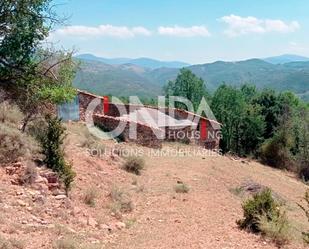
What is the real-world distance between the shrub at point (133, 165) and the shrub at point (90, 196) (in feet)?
10.6

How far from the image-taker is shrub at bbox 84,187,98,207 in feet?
28.7

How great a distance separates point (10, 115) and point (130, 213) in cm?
416

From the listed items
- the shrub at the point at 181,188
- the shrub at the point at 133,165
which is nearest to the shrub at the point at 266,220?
the shrub at the point at 181,188

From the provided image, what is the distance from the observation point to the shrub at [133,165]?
12289 millimetres

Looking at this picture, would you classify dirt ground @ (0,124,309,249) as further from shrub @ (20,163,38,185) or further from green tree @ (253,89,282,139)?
green tree @ (253,89,282,139)

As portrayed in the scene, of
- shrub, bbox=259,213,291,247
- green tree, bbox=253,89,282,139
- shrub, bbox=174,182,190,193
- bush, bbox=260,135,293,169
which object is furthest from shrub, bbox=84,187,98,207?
green tree, bbox=253,89,282,139

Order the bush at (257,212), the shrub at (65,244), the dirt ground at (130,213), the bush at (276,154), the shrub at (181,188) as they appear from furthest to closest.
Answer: the bush at (276,154), the shrub at (181,188), the bush at (257,212), the dirt ground at (130,213), the shrub at (65,244)

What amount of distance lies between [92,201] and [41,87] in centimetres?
313

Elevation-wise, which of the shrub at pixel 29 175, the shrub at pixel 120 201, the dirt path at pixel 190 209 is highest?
the shrub at pixel 29 175

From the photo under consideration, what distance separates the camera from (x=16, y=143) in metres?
9.02

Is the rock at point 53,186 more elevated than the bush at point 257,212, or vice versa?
the rock at point 53,186

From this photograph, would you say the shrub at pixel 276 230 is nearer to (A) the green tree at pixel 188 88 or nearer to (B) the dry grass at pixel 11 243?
(B) the dry grass at pixel 11 243

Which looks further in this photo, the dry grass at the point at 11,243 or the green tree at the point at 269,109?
the green tree at the point at 269,109

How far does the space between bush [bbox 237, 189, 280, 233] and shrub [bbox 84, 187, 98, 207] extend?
10.5ft
